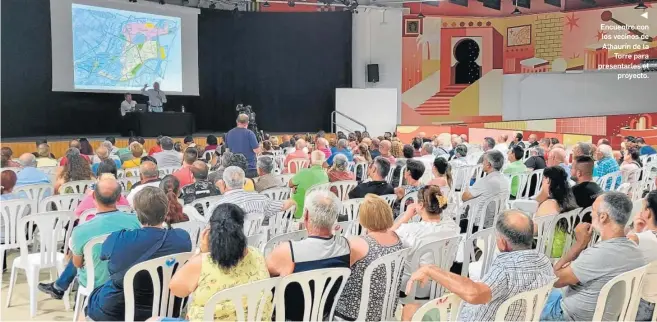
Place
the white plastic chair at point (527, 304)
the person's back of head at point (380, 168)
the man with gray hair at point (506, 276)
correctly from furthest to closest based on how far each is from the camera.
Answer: the person's back of head at point (380, 168) < the man with gray hair at point (506, 276) < the white plastic chair at point (527, 304)

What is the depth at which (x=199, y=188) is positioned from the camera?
508 centimetres

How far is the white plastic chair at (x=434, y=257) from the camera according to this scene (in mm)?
3316

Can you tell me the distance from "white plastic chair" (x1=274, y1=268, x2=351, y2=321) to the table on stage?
419 inches

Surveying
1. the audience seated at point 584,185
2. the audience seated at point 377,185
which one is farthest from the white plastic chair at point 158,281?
the audience seated at point 584,185

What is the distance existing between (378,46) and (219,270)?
1561 cm

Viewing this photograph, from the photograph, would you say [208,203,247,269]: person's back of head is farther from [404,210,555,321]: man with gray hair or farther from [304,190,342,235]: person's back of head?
[404,210,555,321]: man with gray hair

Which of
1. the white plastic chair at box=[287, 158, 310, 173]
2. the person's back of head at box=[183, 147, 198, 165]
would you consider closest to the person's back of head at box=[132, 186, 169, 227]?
the person's back of head at box=[183, 147, 198, 165]

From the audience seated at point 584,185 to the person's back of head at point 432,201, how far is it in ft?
4.44

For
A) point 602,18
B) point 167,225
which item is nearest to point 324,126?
point 602,18

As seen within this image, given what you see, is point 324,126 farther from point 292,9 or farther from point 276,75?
point 292,9

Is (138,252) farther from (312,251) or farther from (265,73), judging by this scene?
(265,73)

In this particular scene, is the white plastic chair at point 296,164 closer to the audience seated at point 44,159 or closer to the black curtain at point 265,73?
the audience seated at point 44,159

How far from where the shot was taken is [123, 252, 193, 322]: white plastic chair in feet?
9.21

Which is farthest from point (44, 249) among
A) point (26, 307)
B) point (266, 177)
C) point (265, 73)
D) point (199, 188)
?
point (265, 73)
